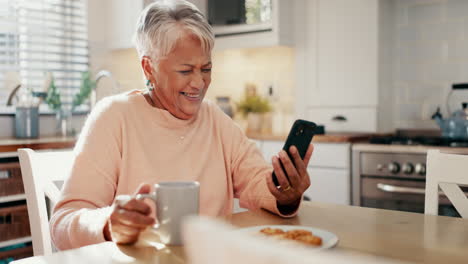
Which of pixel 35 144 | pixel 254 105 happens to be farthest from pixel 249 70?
pixel 35 144

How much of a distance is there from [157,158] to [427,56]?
2.48m

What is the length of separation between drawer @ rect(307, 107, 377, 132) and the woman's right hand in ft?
8.63

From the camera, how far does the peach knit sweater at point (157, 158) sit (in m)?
1.25

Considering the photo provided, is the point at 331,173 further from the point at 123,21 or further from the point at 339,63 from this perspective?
the point at 123,21

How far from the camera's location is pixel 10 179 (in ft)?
8.43

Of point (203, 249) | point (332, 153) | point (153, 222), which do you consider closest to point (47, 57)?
point (332, 153)

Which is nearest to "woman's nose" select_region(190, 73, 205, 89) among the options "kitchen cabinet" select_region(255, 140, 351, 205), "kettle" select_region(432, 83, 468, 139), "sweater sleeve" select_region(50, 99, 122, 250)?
"sweater sleeve" select_region(50, 99, 122, 250)

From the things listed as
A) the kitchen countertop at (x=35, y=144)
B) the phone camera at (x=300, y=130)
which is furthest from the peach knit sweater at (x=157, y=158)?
the kitchen countertop at (x=35, y=144)

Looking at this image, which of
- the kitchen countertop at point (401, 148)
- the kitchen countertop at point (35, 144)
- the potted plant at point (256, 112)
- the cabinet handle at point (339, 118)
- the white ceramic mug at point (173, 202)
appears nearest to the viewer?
the white ceramic mug at point (173, 202)

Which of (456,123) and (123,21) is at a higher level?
(123,21)

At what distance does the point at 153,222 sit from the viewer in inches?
36.4

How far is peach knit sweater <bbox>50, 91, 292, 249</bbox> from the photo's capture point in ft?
4.10

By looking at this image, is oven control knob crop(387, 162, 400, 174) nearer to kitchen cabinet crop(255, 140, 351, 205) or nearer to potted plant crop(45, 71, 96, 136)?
kitchen cabinet crop(255, 140, 351, 205)

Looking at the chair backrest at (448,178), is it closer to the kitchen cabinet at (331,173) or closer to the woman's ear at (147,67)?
the woman's ear at (147,67)
